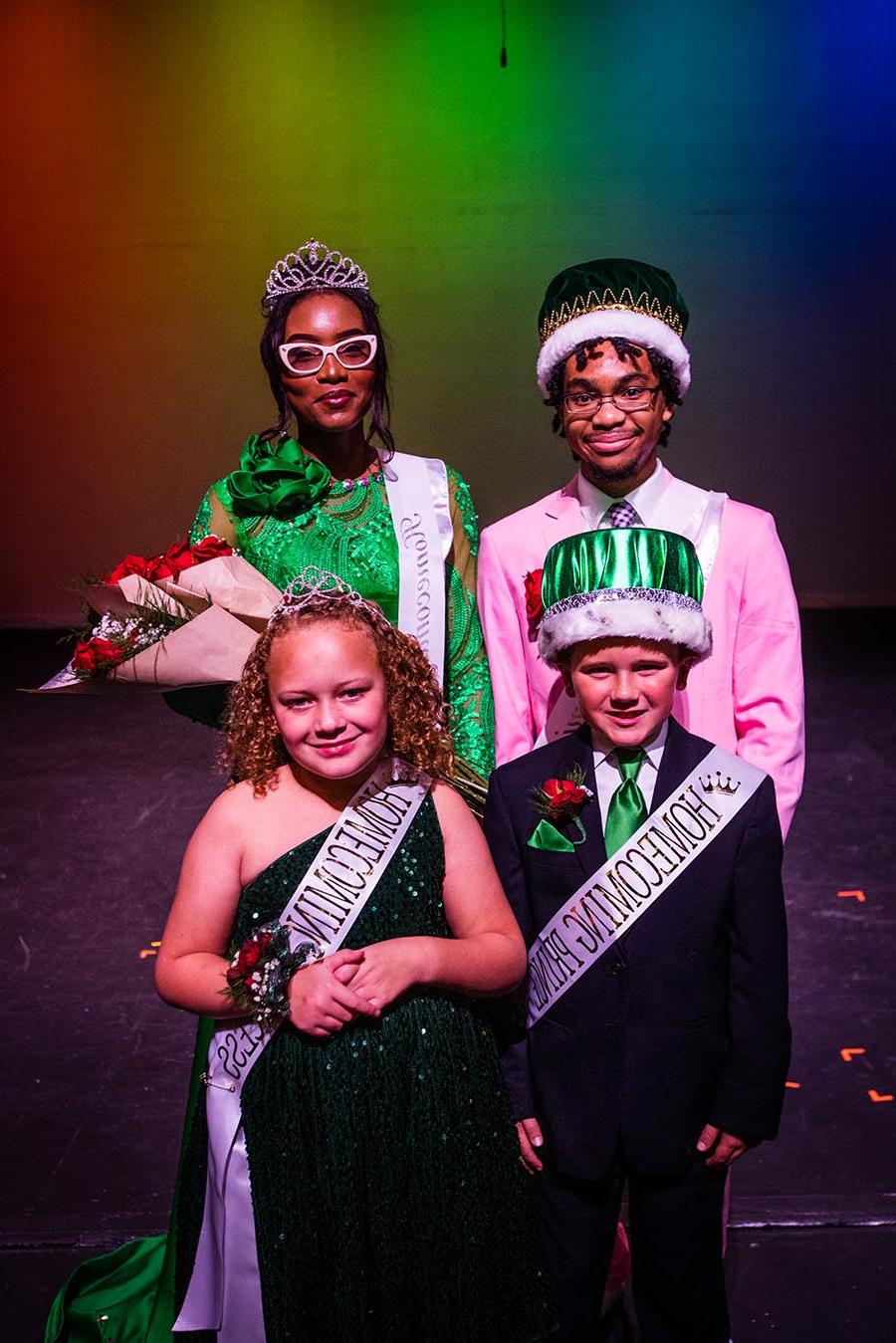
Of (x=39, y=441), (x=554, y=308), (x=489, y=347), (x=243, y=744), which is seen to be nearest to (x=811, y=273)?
(x=489, y=347)

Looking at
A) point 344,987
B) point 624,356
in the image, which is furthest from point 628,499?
point 344,987

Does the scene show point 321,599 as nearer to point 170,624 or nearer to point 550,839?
point 170,624

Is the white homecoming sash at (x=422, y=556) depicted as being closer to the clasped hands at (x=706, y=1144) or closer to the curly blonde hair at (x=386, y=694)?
the curly blonde hair at (x=386, y=694)

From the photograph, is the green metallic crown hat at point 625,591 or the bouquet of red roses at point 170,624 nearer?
the green metallic crown hat at point 625,591

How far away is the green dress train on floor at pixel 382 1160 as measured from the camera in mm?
1557

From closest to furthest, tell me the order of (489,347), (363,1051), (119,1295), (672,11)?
(363,1051)
(119,1295)
(672,11)
(489,347)

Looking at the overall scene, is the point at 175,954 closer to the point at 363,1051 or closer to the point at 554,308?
the point at 363,1051

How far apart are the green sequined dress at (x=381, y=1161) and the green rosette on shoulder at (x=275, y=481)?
0.59 metres

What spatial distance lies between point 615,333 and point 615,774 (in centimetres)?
62

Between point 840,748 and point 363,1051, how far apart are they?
369 cm

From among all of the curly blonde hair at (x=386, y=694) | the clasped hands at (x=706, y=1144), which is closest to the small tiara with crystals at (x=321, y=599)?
the curly blonde hair at (x=386, y=694)

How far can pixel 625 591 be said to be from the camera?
1.67m

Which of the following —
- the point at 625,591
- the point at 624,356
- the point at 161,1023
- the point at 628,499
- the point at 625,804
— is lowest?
the point at 161,1023

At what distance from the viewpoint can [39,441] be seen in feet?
21.7
